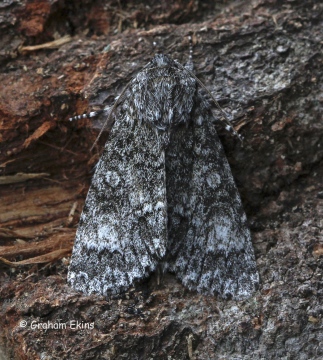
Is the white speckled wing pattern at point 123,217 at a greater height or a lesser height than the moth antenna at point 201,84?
lesser

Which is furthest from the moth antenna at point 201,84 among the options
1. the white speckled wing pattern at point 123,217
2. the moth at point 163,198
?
the white speckled wing pattern at point 123,217

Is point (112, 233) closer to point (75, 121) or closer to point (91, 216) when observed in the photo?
point (91, 216)

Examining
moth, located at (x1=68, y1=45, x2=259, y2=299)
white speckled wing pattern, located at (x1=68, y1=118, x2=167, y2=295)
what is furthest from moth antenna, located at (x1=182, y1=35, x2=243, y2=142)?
white speckled wing pattern, located at (x1=68, y1=118, x2=167, y2=295)

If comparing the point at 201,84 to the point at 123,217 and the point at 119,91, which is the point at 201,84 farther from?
the point at 123,217

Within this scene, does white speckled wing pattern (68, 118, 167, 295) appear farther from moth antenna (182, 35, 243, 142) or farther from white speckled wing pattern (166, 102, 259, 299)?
moth antenna (182, 35, 243, 142)

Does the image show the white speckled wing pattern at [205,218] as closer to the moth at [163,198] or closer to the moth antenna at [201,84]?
the moth at [163,198]

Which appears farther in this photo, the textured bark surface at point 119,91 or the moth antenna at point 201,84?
the moth antenna at point 201,84

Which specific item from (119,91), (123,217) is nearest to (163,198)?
(123,217)
